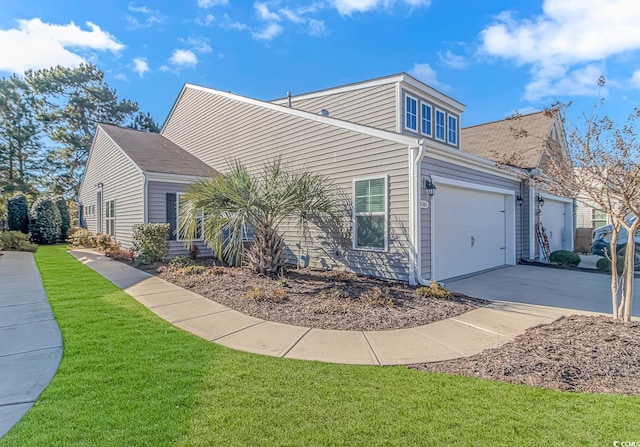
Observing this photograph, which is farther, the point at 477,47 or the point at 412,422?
the point at 477,47

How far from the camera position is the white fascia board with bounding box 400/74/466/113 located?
9.85m

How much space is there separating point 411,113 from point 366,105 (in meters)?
1.45

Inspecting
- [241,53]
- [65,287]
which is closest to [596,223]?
[241,53]

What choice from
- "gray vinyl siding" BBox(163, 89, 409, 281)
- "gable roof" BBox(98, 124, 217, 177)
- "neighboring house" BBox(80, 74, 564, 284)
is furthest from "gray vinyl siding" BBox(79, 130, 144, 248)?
"gray vinyl siding" BBox(163, 89, 409, 281)

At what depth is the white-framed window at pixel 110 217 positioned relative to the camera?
1372 centimetres

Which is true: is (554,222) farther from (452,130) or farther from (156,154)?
(156,154)

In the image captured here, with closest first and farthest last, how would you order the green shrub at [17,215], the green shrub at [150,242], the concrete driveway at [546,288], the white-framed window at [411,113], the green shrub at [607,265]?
1. the concrete driveway at [546,288]
2. the green shrub at [607,265]
3. the green shrub at [150,242]
4. the white-framed window at [411,113]
5. the green shrub at [17,215]

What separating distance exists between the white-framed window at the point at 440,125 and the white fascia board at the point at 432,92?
39cm

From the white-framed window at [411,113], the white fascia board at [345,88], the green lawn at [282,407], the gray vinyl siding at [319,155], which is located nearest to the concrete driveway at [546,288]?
the gray vinyl siding at [319,155]

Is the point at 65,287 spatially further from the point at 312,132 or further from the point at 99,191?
the point at 99,191

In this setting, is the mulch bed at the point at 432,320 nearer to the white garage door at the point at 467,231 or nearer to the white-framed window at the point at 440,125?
the white garage door at the point at 467,231

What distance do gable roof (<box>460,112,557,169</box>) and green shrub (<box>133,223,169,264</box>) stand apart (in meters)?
11.6

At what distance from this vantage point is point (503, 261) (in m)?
10.5

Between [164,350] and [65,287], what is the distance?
4.79m
